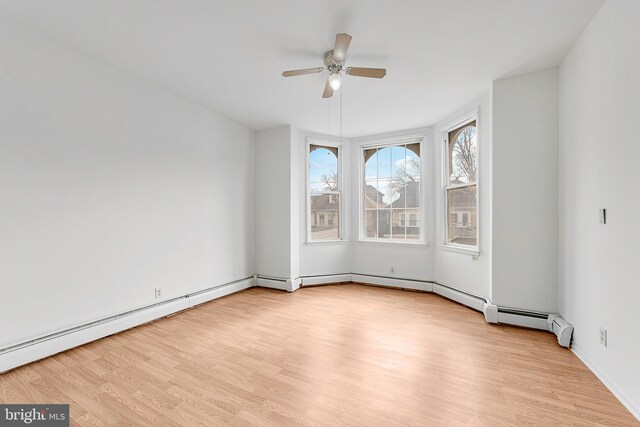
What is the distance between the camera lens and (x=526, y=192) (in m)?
2.86

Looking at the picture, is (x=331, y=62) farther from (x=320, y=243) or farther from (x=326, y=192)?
(x=320, y=243)

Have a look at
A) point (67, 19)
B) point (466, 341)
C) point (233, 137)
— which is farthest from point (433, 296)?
point (67, 19)

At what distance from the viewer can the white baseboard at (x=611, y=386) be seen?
1.66 metres

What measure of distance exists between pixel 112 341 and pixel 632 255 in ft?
13.8

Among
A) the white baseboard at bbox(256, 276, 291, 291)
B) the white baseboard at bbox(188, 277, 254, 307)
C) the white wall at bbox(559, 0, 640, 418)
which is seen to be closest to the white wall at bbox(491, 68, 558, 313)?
the white wall at bbox(559, 0, 640, 418)

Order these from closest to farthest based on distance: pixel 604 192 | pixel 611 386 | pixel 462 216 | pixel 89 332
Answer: pixel 611 386 < pixel 604 192 < pixel 89 332 < pixel 462 216

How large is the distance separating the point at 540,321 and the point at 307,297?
112 inches

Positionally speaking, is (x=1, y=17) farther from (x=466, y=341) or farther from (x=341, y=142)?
(x=466, y=341)

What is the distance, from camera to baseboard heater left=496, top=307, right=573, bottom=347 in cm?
246

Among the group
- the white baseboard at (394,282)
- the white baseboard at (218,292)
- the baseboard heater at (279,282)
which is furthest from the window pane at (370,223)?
the white baseboard at (218,292)

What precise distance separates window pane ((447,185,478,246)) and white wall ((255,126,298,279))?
250cm

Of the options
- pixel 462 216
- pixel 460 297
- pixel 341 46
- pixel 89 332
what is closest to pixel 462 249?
pixel 462 216

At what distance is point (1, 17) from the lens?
204 centimetres

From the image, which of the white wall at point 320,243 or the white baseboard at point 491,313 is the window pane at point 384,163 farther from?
the white baseboard at point 491,313
